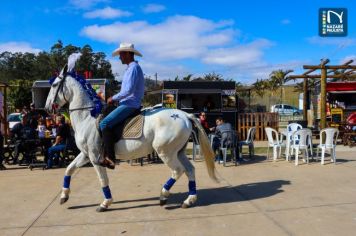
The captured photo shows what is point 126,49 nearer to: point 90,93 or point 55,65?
point 90,93

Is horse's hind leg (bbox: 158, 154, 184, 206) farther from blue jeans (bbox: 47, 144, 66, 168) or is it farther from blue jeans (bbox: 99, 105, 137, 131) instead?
blue jeans (bbox: 47, 144, 66, 168)

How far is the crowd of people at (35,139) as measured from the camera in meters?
10.7

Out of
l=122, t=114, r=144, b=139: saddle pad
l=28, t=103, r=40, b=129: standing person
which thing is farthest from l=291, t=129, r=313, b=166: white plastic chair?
l=28, t=103, r=40, b=129: standing person

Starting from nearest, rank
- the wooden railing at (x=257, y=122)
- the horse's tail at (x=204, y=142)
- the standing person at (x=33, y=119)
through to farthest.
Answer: the horse's tail at (x=204, y=142), the standing person at (x=33, y=119), the wooden railing at (x=257, y=122)

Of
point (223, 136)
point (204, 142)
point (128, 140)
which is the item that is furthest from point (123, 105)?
point (223, 136)

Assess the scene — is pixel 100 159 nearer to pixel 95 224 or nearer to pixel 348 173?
pixel 95 224

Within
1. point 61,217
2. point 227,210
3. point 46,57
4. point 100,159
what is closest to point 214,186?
point 227,210


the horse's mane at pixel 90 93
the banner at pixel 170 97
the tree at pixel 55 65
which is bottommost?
the horse's mane at pixel 90 93

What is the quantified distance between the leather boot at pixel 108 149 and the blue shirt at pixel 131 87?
512 millimetres

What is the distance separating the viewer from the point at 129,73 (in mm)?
5918

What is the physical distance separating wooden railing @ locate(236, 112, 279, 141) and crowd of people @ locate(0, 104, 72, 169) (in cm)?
893

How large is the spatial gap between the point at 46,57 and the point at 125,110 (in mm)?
44181

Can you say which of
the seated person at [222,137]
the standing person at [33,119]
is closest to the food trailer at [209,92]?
the standing person at [33,119]

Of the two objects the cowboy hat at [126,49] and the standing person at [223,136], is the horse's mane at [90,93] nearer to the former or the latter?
the cowboy hat at [126,49]
